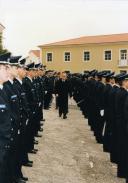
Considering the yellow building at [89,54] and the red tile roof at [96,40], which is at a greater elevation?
the red tile roof at [96,40]

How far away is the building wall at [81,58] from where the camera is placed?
6662cm

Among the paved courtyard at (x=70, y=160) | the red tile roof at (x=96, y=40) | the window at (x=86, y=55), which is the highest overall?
the red tile roof at (x=96, y=40)

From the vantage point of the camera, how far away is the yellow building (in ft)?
218

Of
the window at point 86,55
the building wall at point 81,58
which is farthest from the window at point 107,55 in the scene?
the window at point 86,55

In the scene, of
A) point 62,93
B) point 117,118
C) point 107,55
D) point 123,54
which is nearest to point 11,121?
point 117,118

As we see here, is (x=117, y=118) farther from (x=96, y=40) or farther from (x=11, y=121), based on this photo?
(x=96, y=40)

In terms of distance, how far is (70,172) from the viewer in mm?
9555

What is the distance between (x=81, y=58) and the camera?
69.1 meters

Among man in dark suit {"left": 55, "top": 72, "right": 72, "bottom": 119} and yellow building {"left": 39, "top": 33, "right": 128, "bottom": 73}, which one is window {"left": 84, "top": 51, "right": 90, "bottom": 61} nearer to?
yellow building {"left": 39, "top": 33, "right": 128, "bottom": 73}

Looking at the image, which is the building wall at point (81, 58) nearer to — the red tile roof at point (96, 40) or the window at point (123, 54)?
the window at point (123, 54)

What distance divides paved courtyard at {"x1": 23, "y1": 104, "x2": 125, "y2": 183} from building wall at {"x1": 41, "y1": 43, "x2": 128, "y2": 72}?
5158cm

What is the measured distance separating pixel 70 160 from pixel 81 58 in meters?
58.8

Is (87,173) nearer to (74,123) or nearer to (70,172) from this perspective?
(70,172)

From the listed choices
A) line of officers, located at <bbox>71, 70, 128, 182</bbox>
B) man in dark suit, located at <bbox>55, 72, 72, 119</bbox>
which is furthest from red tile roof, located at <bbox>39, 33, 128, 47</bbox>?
line of officers, located at <bbox>71, 70, 128, 182</bbox>
